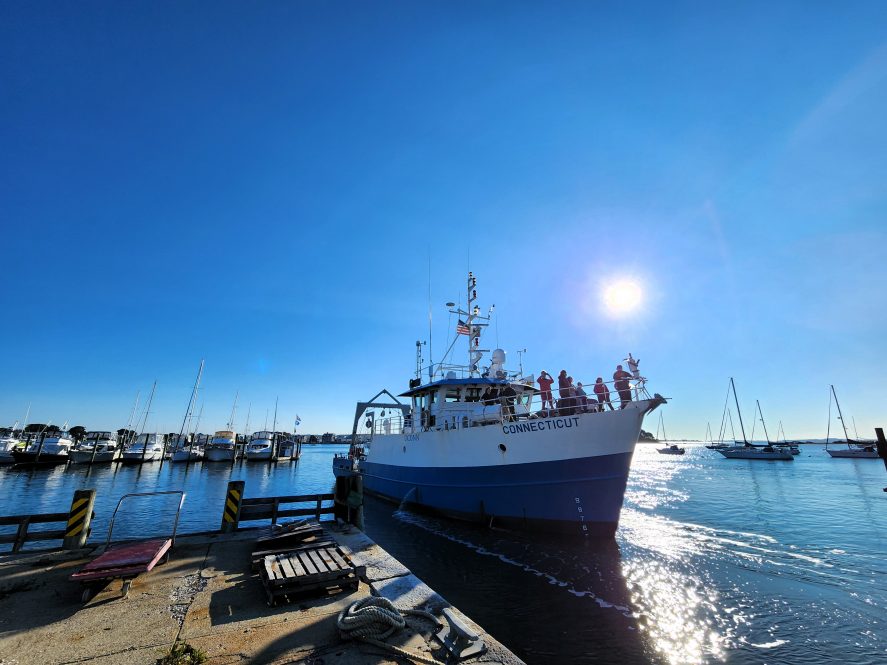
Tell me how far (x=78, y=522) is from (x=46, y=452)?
56291mm

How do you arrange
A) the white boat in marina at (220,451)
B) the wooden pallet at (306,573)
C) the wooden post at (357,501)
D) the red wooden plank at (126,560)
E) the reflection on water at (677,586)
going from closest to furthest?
the red wooden plank at (126,560) < the wooden pallet at (306,573) < the reflection on water at (677,586) < the wooden post at (357,501) < the white boat in marina at (220,451)

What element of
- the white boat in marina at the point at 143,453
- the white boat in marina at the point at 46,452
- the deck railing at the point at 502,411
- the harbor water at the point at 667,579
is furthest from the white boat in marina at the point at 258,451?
the deck railing at the point at 502,411

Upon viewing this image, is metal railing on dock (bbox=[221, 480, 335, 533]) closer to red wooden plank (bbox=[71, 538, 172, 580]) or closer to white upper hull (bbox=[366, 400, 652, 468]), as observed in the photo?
red wooden plank (bbox=[71, 538, 172, 580])

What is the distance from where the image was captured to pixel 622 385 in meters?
12.6

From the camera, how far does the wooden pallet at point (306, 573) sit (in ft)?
18.0

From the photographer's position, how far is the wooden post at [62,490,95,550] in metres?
7.48

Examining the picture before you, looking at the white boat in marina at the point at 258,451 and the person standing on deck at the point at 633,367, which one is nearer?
the person standing on deck at the point at 633,367

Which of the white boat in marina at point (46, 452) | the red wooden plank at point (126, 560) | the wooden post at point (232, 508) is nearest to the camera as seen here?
the red wooden plank at point (126, 560)

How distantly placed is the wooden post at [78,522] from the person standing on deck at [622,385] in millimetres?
13365

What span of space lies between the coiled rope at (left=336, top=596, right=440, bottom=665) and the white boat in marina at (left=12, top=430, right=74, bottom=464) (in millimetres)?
59876

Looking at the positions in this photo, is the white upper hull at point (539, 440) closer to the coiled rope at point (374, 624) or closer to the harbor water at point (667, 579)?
the harbor water at point (667, 579)

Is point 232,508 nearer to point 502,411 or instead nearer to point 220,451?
point 502,411

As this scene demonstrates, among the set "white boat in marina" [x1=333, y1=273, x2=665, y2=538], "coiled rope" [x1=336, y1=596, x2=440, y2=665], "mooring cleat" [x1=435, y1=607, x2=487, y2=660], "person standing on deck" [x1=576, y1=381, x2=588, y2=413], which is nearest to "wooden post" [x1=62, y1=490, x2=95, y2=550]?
"coiled rope" [x1=336, y1=596, x2=440, y2=665]

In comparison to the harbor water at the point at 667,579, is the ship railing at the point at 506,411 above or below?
above
